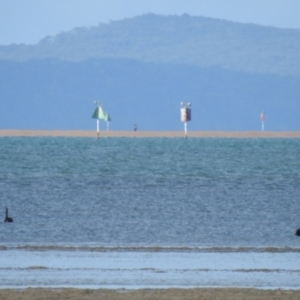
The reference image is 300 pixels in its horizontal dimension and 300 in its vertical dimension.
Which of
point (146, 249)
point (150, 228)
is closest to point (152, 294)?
point (146, 249)

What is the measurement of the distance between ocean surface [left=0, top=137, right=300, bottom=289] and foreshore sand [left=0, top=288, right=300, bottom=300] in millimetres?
617

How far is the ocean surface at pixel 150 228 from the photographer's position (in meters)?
15.6

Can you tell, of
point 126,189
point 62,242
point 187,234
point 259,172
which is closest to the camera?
point 62,242

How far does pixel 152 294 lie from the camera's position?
13.7m

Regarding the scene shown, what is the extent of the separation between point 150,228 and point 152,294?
11.2m

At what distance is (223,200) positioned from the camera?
112ft

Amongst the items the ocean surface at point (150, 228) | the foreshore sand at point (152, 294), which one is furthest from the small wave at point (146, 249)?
the foreshore sand at point (152, 294)

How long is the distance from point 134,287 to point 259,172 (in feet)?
126

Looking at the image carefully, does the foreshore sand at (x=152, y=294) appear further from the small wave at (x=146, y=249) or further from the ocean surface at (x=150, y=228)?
the small wave at (x=146, y=249)

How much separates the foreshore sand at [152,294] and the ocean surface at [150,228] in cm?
62

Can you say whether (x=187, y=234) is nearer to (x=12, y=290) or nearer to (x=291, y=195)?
(x=12, y=290)

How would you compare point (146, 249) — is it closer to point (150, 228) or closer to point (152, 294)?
point (150, 228)

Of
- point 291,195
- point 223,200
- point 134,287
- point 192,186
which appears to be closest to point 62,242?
point 134,287

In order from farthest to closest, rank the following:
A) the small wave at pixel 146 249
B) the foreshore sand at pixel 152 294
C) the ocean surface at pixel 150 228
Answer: the small wave at pixel 146 249
the ocean surface at pixel 150 228
the foreshore sand at pixel 152 294
